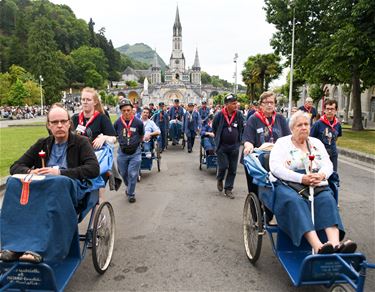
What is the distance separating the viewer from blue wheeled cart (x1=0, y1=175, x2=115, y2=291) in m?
3.04

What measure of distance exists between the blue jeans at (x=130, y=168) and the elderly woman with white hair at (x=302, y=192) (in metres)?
3.84

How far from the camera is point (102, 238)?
14.0 ft

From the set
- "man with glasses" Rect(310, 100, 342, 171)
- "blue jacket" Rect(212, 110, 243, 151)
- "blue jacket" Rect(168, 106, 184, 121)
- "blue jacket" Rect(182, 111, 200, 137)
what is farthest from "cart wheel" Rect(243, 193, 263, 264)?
"blue jacket" Rect(168, 106, 184, 121)

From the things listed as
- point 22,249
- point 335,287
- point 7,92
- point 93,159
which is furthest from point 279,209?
point 7,92

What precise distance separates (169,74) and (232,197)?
495 feet

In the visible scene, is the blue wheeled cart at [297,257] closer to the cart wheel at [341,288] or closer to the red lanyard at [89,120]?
the cart wheel at [341,288]

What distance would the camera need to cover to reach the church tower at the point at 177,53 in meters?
154

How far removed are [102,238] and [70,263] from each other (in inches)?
28.2

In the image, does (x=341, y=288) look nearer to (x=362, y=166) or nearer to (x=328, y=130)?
(x=328, y=130)

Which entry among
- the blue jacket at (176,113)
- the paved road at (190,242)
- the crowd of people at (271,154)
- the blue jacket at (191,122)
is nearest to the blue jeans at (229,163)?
the paved road at (190,242)

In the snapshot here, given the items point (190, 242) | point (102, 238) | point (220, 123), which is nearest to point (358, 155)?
point (220, 123)

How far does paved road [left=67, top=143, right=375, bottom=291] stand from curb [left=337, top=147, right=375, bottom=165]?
3.36 metres

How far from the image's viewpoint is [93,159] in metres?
3.95

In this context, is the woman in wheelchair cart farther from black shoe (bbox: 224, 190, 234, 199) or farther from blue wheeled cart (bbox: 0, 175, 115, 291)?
black shoe (bbox: 224, 190, 234, 199)
